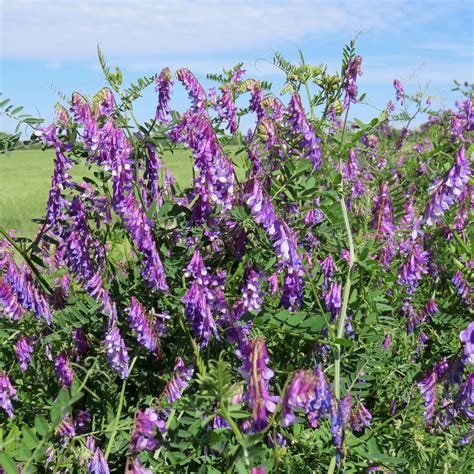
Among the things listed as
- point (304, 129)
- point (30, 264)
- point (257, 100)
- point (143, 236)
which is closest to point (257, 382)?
point (143, 236)

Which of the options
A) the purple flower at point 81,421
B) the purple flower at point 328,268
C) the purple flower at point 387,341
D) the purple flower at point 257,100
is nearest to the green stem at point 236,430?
the purple flower at point 328,268

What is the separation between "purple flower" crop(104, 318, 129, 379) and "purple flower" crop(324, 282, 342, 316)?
62 centimetres

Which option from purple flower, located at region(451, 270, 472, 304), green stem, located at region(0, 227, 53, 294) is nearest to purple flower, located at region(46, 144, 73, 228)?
green stem, located at region(0, 227, 53, 294)

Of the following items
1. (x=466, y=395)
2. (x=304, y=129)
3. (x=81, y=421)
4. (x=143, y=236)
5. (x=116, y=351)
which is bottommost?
(x=81, y=421)

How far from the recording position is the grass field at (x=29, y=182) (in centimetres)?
754

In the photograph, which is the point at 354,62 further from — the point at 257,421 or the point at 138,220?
the point at 257,421

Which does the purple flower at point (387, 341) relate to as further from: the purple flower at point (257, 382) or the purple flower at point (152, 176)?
the purple flower at point (257, 382)

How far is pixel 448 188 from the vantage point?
1.56m

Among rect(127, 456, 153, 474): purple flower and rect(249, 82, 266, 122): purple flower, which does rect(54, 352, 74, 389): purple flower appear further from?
rect(249, 82, 266, 122): purple flower

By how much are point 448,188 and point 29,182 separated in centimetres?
1367

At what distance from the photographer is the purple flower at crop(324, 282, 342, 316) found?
70.3 inches

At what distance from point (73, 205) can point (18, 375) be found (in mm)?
745

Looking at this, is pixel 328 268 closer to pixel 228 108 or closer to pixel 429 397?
pixel 429 397

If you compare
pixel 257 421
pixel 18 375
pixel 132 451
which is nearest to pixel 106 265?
pixel 18 375
